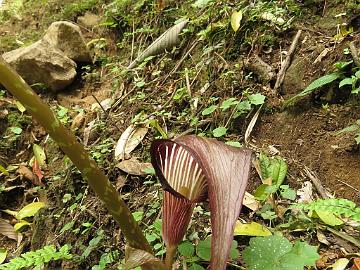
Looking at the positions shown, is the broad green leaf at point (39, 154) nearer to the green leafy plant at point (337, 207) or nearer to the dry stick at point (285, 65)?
the dry stick at point (285, 65)

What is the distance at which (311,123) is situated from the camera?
206cm

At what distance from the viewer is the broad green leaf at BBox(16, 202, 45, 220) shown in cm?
243

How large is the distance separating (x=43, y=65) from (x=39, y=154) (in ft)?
2.59

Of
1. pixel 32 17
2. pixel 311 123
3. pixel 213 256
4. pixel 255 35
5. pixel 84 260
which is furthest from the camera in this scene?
pixel 32 17

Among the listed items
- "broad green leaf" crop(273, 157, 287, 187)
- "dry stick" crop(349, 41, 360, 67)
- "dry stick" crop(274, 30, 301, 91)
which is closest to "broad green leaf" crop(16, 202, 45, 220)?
"broad green leaf" crop(273, 157, 287, 187)

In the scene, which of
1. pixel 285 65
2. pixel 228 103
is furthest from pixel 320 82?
pixel 228 103

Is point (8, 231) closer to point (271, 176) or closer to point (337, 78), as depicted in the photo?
point (271, 176)

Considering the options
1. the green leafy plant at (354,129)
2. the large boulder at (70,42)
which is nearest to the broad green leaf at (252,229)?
the green leafy plant at (354,129)

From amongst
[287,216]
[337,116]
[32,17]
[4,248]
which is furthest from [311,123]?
[32,17]

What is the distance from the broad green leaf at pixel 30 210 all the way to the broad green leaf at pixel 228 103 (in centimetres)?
110

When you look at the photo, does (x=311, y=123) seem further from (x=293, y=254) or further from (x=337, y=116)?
(x=293, y=254)

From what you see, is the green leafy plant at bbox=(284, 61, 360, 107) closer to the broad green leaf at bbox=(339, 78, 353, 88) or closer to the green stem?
the broad green leaf at bbox=(339, 78, 353, 88)

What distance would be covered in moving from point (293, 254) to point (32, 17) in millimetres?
3772

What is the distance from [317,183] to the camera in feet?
5.96
